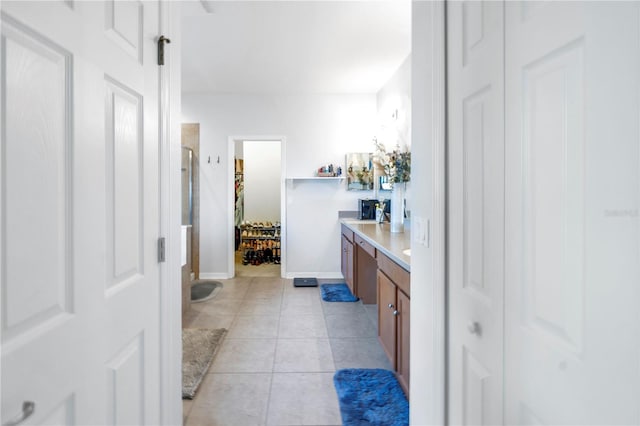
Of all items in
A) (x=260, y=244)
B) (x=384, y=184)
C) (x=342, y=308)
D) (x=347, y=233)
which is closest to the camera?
(x=342, y=308)

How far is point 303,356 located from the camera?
8.13 feet

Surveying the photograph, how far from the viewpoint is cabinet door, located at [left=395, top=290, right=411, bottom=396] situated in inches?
72.1

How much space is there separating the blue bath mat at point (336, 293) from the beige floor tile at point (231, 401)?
1.78m

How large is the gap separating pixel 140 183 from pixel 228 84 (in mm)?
3902

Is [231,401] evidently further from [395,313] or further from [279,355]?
[395,313]

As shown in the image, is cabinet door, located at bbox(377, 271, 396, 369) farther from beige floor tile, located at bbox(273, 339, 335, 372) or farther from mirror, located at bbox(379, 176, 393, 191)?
mirror, located at bbox(379, 176, 393, 191)

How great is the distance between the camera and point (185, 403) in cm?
190

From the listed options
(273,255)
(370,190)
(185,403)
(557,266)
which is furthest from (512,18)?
(273,255)

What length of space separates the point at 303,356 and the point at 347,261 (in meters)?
1.87

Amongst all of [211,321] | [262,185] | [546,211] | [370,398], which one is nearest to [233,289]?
[211,321]

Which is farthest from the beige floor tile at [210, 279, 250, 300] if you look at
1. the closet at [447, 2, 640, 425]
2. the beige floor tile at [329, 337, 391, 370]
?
the closet at [447, 2, 640, 425]

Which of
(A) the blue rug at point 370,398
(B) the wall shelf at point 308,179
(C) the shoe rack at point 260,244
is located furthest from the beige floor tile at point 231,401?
(C) the shoe rack at point 260,244

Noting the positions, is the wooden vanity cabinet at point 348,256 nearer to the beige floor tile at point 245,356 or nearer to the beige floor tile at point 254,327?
the beige floor tile at point 254,327

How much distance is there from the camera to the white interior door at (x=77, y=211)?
1.92 feet
